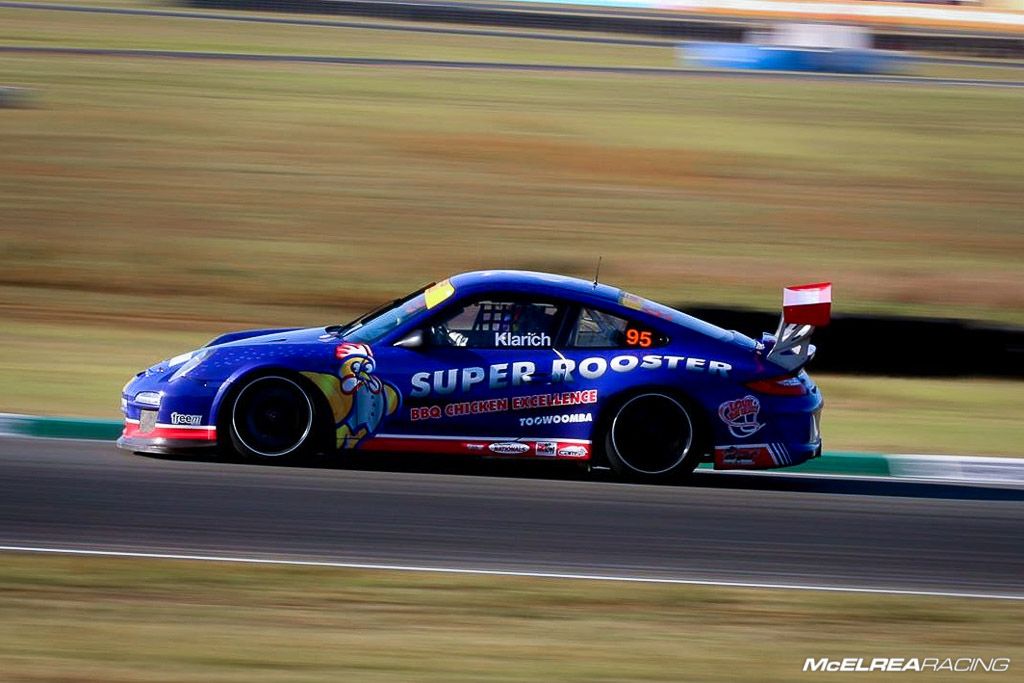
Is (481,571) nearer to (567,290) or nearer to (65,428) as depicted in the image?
(567,290)

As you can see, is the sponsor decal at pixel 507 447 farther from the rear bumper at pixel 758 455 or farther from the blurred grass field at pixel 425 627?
the blurred grass field at pixel 425 627

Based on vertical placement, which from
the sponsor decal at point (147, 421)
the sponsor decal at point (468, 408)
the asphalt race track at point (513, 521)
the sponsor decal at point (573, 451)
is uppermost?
the sponsor decal at point (468, 408)

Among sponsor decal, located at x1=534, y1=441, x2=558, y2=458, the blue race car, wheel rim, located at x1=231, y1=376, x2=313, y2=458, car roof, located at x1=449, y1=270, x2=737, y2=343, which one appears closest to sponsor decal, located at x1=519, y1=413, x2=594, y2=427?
the blue race car

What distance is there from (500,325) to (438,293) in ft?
1.52

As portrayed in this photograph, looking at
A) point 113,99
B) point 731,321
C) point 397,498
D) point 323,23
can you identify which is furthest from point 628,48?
point 397,498

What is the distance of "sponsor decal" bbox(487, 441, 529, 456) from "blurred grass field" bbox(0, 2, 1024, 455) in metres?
2.85

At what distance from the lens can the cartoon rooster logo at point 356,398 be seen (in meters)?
7.74

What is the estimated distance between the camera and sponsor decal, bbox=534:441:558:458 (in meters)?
7.86

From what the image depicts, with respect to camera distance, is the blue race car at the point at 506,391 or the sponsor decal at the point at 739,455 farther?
the sponsor decal at the point at 739,455

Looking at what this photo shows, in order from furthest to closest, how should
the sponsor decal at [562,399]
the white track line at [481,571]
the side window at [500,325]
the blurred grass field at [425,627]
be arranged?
the side window at [500,325] < the sponsor decal at [562,399] < the white track line at [481,571] < the blurred grass field at [425,627]

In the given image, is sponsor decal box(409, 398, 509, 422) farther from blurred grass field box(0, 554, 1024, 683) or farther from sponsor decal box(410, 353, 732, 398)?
blurred grass field box(0, 554, 1024, 683)

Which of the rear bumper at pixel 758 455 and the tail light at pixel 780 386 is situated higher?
the tail light at pixel 780 386
